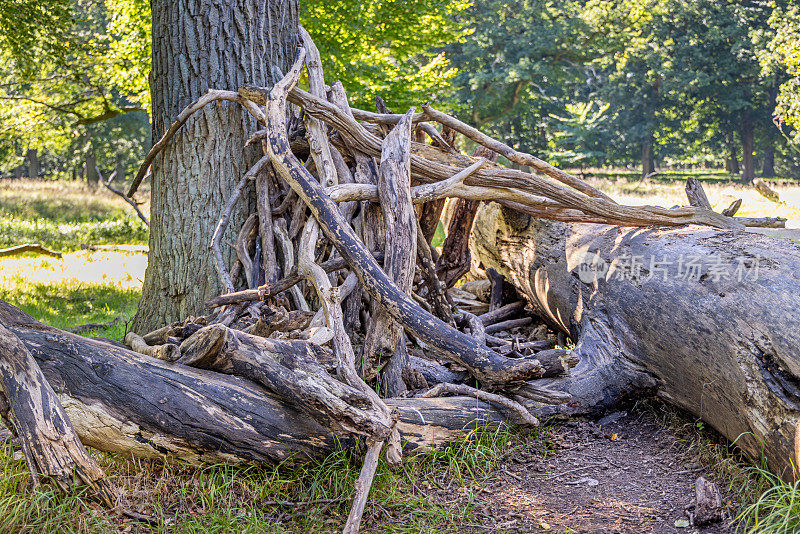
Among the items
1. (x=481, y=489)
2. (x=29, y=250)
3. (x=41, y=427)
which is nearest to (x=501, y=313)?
(x=481, y=489)

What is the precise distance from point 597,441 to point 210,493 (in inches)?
91.4

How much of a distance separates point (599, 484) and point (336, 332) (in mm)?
1645

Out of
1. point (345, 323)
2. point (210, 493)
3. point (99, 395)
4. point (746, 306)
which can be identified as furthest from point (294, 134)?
point (746, 306)

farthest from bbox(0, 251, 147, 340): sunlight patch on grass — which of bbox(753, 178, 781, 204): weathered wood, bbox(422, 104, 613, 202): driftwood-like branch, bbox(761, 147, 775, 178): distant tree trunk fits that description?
bbox(761, 147, 775, 178): distant tree trunk

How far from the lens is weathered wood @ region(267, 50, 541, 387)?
11.3 feet

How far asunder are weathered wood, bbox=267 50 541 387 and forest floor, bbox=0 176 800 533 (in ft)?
1.32

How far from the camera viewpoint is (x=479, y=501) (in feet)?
9.93

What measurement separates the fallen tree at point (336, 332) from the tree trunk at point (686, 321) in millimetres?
51

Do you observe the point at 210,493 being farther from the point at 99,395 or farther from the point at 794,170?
the point at 794,170

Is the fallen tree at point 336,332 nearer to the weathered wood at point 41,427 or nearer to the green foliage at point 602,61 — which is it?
the weathered wood at point 41,427

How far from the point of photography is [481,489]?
314 centimetres

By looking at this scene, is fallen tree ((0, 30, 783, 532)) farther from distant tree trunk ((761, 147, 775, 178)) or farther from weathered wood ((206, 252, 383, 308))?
distant tree trunk ((761, 147, 775, 178))

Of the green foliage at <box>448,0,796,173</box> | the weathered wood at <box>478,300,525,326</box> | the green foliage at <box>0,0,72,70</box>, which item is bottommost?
the weathered wood at <box>478,300,525,326</box>

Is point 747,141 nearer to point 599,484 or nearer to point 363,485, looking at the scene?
point 599,484
